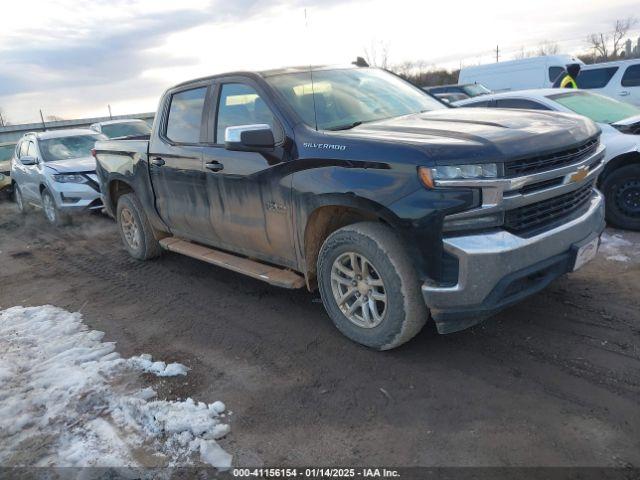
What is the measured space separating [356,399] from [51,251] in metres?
6.46

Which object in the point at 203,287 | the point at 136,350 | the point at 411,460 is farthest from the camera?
the point at 203,287

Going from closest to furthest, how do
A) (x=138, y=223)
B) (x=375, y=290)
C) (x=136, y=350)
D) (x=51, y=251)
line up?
(x=375, y=290) → (x=136, y=350) → (x=138, y=223) → (x=51, y=251)

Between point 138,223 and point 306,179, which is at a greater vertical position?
point 306,179

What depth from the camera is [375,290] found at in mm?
3648

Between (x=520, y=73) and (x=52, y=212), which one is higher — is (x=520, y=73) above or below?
above

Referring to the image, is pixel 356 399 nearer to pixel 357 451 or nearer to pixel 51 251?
pixel 357 451

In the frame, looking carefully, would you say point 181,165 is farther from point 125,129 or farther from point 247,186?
point 125,129

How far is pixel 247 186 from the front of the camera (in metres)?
4.34

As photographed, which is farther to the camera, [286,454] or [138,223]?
[138,223]

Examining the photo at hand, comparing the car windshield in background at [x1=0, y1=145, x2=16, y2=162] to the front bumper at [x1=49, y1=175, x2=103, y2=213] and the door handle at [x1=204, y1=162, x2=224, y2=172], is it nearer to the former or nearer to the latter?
the front bumper at [x1=49, y1=175, x2=103, y2=213]

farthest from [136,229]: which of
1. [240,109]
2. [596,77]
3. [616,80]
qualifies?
[596,77]

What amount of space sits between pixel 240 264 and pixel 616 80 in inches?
469

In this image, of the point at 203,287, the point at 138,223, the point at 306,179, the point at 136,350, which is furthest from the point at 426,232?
the point at 138,223

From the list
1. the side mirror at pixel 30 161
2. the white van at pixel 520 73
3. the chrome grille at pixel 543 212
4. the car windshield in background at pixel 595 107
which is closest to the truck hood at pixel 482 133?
the chrome grille at pixel 543 212
